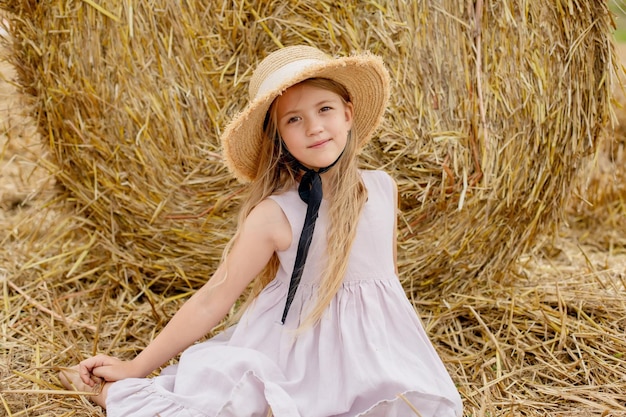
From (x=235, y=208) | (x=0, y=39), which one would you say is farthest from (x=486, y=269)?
(x=0, y=39)

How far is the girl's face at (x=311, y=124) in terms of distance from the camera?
5.43ft

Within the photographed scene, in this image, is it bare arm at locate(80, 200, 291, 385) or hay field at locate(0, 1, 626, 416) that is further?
hay field at locate(0, 1, 626, 416)

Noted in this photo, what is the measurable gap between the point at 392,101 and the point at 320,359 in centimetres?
91

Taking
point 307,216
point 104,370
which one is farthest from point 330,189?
point 104,370

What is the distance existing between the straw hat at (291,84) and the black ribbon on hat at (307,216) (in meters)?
0.17

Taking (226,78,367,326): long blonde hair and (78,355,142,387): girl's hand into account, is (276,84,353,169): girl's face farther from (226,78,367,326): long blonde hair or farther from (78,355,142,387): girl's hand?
(78,355,142,387): girl's hand

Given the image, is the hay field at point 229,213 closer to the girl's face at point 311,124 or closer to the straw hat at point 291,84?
the straw hat at point 291,84

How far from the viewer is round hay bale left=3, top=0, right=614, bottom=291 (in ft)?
7.16

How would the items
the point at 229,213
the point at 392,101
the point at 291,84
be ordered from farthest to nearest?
the point at 229,213 < the point at 392,101 < the point at 291,84

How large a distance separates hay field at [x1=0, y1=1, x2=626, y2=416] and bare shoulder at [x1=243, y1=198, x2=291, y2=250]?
608 millimetres

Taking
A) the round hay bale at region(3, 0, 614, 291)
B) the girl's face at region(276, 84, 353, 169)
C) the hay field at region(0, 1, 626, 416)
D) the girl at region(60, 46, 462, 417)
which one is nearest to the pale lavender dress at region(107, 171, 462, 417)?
the girl at region(60, 46, 462, 417)

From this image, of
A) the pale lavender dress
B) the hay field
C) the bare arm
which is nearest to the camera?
the pale lavender dress

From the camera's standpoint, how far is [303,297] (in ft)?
5.66

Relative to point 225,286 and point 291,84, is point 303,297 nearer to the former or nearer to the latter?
point 225,286
